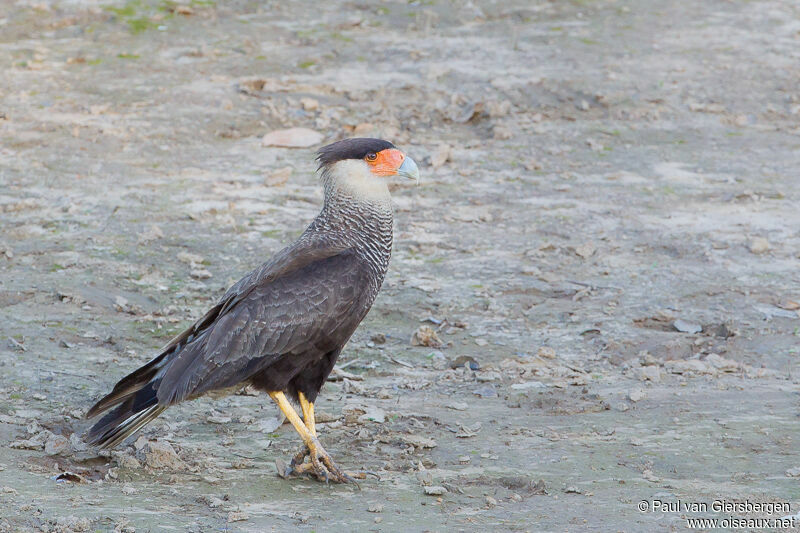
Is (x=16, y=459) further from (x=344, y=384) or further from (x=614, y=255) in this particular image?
(x=614, y=255)

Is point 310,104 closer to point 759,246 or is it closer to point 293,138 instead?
point 293,138

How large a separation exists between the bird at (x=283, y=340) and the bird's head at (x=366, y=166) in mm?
171

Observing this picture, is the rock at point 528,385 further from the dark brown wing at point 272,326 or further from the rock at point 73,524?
the rock at point 73,524

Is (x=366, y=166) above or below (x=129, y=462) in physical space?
above

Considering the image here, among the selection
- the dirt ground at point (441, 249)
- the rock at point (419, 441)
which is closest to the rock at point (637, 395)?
the dirt ground at point (441, 249)

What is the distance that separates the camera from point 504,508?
4.70 m

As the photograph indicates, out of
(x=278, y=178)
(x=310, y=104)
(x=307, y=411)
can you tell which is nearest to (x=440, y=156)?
(x=278, y=178)

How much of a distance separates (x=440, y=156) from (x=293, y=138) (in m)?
1.45

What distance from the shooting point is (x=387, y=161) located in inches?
222

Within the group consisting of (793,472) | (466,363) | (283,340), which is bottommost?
(466,363)

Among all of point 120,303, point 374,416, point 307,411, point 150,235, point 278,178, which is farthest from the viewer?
point 278,178

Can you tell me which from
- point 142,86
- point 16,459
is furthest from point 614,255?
point 142,86

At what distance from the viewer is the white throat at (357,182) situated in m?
5.64

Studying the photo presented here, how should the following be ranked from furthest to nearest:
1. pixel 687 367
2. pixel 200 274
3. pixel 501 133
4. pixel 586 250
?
pixel 501 133 → pixel 586 250 → pixel 200 274 → pixel 687 367
